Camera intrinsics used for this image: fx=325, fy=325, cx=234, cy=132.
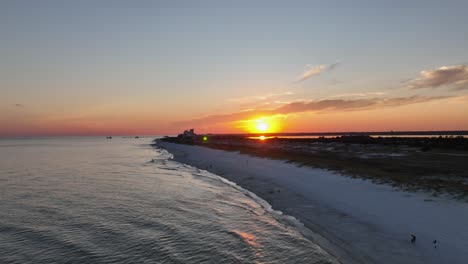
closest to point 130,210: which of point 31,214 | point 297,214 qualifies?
point 31,214

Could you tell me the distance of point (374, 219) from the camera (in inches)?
610

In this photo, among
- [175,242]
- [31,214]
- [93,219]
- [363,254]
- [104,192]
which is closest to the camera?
[363,254]

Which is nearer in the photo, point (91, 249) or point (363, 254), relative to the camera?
point (363, 254)

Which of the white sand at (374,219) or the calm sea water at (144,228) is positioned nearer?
the white sand at (374,219)

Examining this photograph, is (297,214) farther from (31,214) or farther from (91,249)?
(31,214)

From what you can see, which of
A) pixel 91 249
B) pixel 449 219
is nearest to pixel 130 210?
pixel 91 249

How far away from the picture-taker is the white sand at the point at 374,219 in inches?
455

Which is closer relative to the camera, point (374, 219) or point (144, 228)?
point (374, 219)

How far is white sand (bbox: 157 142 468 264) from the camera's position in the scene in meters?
11.6

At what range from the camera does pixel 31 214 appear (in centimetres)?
1902

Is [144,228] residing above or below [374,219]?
below

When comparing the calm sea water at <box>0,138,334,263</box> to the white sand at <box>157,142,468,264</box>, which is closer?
the white sand at <box>157,142,468,264</box>

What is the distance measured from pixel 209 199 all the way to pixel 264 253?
1104 centimetres

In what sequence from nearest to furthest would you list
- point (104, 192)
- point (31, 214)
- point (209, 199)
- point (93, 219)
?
point (93, 219) → point (31, 214) → point (209, 199) → point (104, 192)
